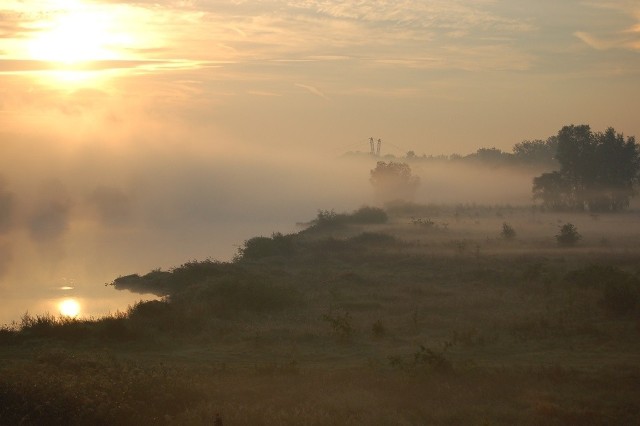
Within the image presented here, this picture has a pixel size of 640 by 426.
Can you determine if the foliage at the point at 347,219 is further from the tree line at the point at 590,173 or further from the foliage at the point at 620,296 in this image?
the foliage at the point at 620,296

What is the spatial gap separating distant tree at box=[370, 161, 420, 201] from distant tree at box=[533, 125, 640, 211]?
3295 centimetres

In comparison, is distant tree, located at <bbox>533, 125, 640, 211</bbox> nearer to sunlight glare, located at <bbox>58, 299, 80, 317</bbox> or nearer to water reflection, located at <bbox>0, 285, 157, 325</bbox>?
water reflection, located at <bbox>0, 285, 157, 325</bbox>

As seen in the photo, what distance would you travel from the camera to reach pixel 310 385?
1448cm

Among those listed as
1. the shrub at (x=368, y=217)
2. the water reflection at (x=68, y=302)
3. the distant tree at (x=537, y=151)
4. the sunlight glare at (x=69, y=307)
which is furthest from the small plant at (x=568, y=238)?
the distant tree at (x=537, y=151)

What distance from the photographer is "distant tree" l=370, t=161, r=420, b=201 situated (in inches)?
4294

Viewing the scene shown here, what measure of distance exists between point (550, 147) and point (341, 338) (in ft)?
448

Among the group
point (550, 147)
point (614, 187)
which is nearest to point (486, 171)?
point (550, 147)

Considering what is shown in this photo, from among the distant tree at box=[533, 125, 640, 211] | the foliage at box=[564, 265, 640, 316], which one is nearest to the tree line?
the distant tree at box=[533, 125, 640, 211]

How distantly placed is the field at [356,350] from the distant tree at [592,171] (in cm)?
4013

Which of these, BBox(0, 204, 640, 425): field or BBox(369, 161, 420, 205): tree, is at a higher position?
BBox(369, 161, 420, 205): tree

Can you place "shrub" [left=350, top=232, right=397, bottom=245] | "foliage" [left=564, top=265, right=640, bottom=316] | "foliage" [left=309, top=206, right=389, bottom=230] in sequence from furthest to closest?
1. "foliage" [left=309, top=206, right=389, bottom=230]
2. "shrub" [left=350, top=232, right=397, bottom=245]
3. "foliage" [left=564, top=265, right=640, bottom=316]

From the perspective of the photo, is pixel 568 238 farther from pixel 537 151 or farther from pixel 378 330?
pixel 537 151

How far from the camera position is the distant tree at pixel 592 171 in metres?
Answer: 75.8

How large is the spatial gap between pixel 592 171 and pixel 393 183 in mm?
37645
